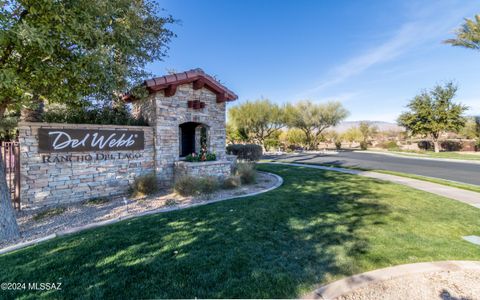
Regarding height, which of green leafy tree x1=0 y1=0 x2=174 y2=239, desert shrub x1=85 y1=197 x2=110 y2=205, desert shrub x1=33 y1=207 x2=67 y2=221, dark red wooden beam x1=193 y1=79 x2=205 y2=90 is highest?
dark red wooden beam x1=193 y1=79 x2=205 y2=90

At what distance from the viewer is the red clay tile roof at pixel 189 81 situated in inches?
303

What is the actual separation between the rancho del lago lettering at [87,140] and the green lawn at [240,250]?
3522mm

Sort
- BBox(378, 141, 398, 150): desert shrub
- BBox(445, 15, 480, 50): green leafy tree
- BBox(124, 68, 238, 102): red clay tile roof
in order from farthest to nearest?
BBox(378, 141, 398, 150): desert shrub, BBox(445, 15, 480, 50): green leafy tree, BBox(124, 68, 238, 102): red clay tile roof

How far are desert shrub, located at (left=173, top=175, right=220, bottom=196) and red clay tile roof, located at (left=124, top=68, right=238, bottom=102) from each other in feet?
11.6

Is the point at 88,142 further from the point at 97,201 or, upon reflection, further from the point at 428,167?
the point at 428,167

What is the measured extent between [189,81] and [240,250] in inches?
283

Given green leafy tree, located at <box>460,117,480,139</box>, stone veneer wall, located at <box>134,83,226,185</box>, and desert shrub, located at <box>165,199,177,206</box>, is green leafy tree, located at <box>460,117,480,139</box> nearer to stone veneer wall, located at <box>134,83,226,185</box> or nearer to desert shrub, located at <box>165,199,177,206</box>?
stone veneer wall, located at <box>134,83,226,185</box>

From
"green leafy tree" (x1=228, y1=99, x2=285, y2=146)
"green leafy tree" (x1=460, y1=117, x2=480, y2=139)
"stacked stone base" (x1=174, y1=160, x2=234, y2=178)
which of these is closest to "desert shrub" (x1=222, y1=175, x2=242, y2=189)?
"stacked stone base" (x1=174, y1=160, x2=234, y2=178)

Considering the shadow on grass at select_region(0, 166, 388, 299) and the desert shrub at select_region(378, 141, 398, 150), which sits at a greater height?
the desert shrub at select_region(378, 141, 398, 150)

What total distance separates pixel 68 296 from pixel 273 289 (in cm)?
240

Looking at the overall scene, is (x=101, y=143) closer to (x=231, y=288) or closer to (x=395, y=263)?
(x=231, y=288)

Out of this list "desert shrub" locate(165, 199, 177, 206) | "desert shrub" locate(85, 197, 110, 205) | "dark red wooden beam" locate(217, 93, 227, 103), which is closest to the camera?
"desert shrub" locate(165, 199, 177, 206)

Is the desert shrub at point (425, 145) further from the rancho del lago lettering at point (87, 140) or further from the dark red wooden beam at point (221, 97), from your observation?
the rancho del lago lettering at point (87, 140)

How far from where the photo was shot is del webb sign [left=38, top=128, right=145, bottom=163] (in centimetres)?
614
